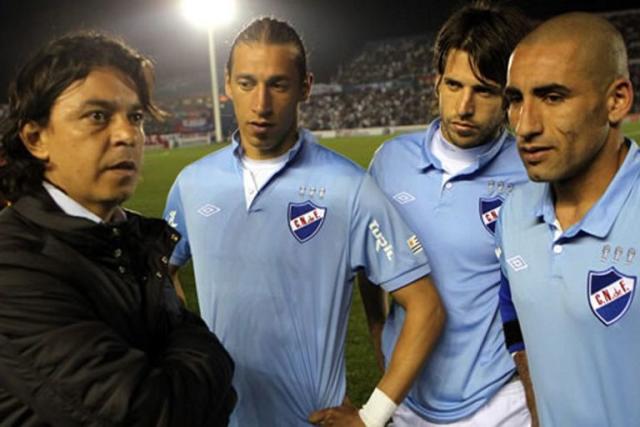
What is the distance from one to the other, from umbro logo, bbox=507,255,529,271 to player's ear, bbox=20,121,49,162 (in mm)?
1231

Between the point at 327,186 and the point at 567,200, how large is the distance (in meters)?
0.77

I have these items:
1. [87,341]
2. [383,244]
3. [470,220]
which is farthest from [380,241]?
[87,341]

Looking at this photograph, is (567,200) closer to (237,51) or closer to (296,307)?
(296,307)

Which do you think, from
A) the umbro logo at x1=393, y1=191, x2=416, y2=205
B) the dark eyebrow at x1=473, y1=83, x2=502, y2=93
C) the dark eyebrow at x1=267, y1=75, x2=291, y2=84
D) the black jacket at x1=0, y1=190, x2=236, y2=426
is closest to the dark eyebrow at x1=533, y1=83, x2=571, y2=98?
the dark eyebrow at x1=473, y1=83, x2=502, y2=93

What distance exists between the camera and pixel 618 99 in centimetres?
170

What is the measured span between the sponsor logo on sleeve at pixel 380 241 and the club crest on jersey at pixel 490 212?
0.38 m

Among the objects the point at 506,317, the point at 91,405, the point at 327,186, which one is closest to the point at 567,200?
the point at 506,317

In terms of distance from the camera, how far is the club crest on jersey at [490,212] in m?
2.30

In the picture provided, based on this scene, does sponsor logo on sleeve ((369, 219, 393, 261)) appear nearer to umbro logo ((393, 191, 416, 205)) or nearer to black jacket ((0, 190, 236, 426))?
umbro logo ((393, 191, 416, 205))

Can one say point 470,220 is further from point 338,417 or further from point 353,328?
point 353,328

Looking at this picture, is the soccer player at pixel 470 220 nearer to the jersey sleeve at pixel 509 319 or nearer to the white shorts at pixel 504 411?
the white shorts at pixel 504 411

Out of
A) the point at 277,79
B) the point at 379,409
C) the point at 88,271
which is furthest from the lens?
the point at 277,79

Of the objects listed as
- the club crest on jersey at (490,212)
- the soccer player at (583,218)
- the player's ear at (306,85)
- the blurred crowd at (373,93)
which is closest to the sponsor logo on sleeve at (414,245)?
the club crest on jersey at (490,212)

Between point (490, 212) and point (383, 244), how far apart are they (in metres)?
0.42
